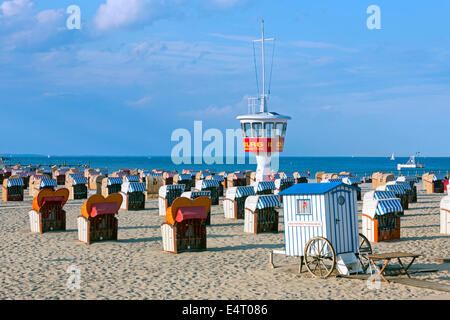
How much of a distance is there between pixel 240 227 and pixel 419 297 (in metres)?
11.1

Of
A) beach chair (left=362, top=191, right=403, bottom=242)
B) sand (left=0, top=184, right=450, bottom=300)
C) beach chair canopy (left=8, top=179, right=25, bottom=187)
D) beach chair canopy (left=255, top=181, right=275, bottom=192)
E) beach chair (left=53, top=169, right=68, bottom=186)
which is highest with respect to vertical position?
beach chair (left=53, top=169, right=68, bottom=186)

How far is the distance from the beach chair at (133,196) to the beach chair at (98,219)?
9.77m

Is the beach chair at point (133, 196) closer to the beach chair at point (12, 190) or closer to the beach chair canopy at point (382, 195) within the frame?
the beach chair at point (12, 190)

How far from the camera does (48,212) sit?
65.0 ft

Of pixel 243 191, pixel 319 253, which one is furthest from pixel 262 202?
pixel 319 253

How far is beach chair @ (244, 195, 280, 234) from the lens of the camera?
1936cm

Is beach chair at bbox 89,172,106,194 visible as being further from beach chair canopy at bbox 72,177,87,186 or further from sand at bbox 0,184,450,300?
sand at bbox 0,184,450,300

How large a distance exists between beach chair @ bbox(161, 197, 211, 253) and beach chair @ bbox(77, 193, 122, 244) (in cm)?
239

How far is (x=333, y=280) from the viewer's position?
12.1m

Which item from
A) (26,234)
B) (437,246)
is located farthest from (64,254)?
(437,246)

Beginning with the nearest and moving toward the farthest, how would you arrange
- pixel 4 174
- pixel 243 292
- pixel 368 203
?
pixel 243 292 → pixel 368 203 → pixel 4 174

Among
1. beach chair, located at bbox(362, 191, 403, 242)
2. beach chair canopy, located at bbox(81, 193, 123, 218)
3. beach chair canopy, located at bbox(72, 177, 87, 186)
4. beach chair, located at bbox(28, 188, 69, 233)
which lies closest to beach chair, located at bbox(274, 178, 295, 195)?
beach chair canopy, located at bbox(72, 177, 87, 186)
